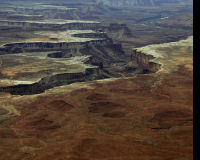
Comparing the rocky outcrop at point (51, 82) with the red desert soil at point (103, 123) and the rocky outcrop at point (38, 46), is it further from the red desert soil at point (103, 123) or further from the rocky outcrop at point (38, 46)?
the rocky outcrop at point (38, 46)

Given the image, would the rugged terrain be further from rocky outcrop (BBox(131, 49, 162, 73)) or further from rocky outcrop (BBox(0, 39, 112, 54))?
rocky outcrop (BBox(0, 39, 112, 54))

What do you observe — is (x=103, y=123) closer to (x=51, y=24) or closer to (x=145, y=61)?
(x=145, y=61)

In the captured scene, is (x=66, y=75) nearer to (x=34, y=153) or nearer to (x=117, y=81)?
(x=117, y=81)

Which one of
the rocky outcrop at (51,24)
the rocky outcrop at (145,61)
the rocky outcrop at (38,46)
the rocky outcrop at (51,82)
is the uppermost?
the rocky outcrop at (51,24)

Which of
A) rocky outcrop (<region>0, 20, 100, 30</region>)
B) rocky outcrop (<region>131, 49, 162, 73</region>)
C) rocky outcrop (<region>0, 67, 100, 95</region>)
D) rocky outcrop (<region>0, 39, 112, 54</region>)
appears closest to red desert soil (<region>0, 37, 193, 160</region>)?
rocky outcrop (<region>0, 67, 100, 95</region>)

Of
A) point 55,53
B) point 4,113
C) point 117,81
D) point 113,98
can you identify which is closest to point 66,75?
point 117,81

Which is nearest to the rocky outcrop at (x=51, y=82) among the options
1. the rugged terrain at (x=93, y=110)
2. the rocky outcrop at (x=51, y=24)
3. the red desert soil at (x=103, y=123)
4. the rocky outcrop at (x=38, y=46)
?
the rugged terrain at (x=93, y=110)

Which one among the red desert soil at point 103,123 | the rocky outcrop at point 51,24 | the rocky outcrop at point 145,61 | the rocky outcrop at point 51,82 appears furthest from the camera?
the rocky outcrop at point 51,24
